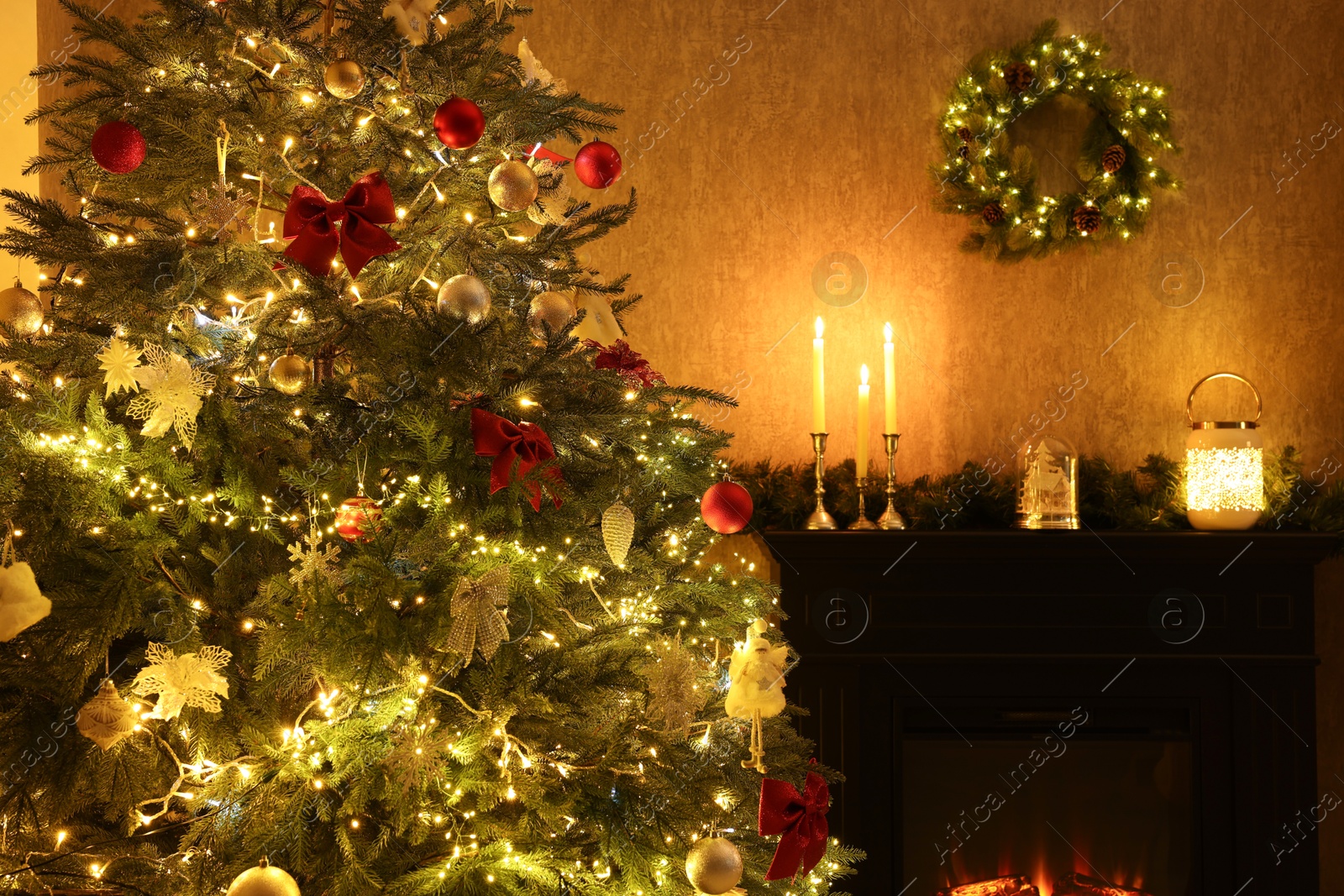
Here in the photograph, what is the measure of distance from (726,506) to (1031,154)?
5.45 feet

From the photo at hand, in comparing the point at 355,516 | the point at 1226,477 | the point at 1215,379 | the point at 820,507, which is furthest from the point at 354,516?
the point at 1215,379

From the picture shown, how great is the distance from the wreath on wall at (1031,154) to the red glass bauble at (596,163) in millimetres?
1414

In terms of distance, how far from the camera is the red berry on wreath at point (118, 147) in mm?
1324

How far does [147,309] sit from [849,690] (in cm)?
177

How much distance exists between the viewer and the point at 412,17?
4.76 ft

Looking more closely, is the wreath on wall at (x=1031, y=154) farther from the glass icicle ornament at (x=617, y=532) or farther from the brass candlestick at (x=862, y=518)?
the glass icicle ornament at (x=617, y=532)

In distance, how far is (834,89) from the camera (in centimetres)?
272

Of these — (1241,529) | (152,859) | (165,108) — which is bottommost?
(152,859)

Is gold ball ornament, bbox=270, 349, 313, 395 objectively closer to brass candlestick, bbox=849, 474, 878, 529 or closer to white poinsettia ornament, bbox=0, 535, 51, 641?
white poinsettia ornament, bbox=0, 535, 51, 641

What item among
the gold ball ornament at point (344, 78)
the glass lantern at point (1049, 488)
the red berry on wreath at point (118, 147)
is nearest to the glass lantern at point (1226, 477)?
the glass lantern at point (1049, 488)

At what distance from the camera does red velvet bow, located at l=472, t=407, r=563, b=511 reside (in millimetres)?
1223

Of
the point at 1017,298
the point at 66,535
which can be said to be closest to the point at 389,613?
the point at 66,535

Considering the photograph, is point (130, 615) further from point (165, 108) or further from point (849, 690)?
point (849, 690)

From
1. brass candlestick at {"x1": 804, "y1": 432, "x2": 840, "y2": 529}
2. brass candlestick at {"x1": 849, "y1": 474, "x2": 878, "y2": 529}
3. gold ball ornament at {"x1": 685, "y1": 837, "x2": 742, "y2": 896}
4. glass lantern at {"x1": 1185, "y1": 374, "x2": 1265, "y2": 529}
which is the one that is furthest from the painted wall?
glass lantern at {"x1": 1185, "y1": 374, "x2": 1265, "y2": 529}
